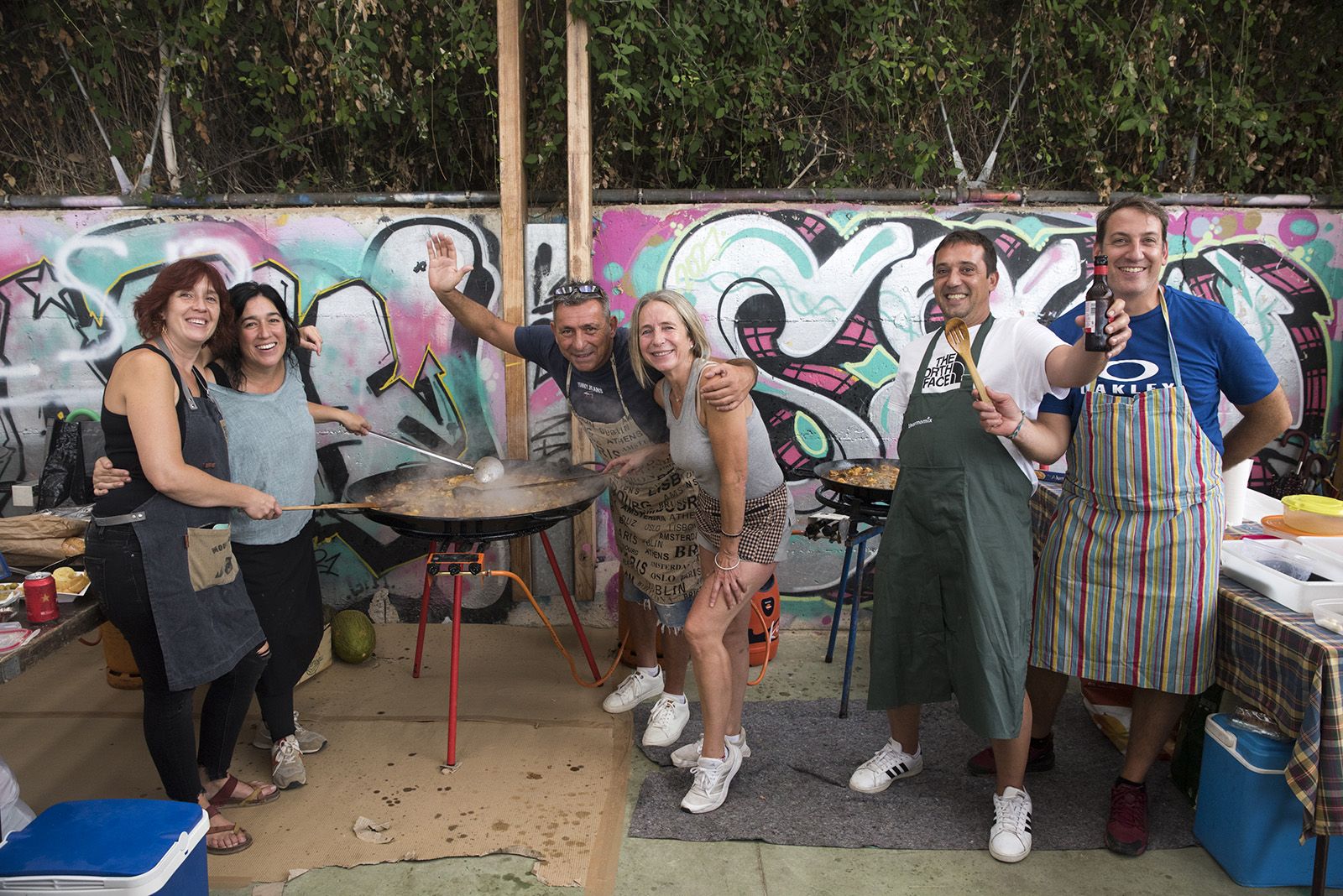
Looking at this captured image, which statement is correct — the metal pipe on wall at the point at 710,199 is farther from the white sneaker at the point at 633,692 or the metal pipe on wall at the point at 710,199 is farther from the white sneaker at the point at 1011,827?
the white sneaker at the point at 1011,827

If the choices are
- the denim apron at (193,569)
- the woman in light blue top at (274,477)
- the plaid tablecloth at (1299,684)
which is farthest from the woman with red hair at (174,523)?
the plaid tablecloth at (1299,684)

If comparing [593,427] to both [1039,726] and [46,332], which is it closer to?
[1039,726]

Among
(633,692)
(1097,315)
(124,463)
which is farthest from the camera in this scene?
(633,692)

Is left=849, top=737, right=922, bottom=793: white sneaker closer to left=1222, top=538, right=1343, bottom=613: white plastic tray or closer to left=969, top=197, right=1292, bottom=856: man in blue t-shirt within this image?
left=969, top=197, right=1292, bottom=856: man in blue t-shirt

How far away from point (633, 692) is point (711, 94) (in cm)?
335

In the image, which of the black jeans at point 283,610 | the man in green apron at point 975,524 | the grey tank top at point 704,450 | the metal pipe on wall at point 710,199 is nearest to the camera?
the man in green apron at point 975,524

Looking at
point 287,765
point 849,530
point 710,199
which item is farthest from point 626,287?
point 287,765

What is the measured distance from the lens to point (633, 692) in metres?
4.32

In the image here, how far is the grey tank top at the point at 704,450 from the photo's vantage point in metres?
3.26

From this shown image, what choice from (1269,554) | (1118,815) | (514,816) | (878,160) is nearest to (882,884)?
(1118,815)

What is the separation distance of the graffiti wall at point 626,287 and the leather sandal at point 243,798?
2.17 m

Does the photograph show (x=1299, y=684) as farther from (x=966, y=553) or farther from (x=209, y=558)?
(x=209, y=558)

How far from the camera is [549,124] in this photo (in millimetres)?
5000

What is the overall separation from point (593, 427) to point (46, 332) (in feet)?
11.7
